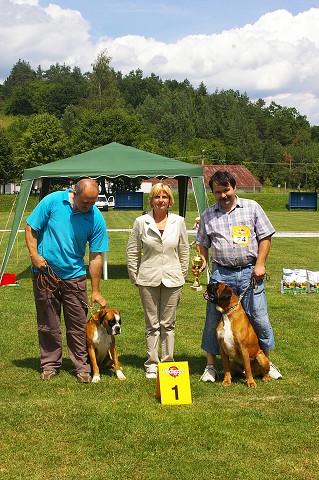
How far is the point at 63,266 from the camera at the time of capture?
231 inches

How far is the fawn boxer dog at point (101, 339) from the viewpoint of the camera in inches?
228

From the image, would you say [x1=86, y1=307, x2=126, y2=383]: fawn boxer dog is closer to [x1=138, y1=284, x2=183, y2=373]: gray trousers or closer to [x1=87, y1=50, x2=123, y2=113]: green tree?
[x1=138, y1=284, x2=183, y2=373]: gray trousers

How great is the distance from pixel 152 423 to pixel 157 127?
8890 cm

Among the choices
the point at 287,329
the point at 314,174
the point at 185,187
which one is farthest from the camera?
the point at 314,174

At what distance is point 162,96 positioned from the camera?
347 feet

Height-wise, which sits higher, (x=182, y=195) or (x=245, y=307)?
(x=182, y=195)

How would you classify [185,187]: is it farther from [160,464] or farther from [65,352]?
[160,464]

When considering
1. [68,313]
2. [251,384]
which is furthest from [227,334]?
[68,313]

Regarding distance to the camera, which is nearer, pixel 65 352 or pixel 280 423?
pixel 280 423

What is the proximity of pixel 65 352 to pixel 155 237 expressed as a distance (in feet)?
6.60

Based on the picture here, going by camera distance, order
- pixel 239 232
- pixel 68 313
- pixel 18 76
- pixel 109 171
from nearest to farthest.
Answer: pixel 239 232, pixel 68 313, pixel 109 171, pixel 18 76

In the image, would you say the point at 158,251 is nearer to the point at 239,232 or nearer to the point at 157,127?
the point at 239,232

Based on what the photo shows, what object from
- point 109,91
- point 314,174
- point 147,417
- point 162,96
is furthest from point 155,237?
point 162,96

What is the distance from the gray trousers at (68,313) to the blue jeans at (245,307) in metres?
1.13
